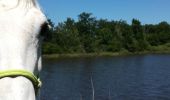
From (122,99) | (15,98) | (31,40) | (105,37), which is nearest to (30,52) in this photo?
(31,40)

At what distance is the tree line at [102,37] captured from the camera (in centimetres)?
8156

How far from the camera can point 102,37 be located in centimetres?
9525

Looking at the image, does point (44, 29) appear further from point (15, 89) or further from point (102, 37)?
point (102, 37)

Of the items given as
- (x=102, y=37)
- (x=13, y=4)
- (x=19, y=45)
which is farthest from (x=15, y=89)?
(x=102, y=37)

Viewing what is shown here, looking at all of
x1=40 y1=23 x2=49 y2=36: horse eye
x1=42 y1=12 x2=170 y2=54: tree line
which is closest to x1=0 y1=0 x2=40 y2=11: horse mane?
x1=40 y1=23 x2=49 y2=36: horse eye

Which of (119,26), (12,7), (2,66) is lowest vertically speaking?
(2,66)

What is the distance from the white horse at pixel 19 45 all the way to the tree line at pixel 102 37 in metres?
73.8

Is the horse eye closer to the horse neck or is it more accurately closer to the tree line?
the horse neck

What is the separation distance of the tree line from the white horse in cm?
7381

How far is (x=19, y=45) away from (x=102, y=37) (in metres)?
93.5

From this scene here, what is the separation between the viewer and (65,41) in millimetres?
82500

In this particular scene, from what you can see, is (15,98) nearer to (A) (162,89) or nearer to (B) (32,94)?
(B) (32,94)

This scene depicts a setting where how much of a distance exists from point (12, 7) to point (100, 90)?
2353cm

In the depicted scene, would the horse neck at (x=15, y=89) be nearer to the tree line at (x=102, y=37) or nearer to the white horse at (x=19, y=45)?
the white horse at (x=19, y=45)
